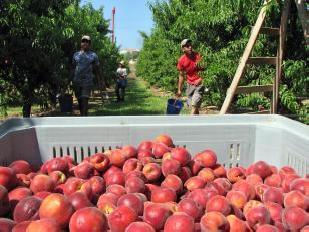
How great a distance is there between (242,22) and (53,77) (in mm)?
4407

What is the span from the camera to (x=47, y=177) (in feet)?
8.32

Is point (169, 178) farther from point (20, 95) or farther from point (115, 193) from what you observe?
point (20, 95)

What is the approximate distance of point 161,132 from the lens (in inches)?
117

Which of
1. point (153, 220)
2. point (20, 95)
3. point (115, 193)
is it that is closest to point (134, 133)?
point (115, 193)

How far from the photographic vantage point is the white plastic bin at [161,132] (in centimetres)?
286

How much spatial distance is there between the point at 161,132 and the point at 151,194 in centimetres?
58

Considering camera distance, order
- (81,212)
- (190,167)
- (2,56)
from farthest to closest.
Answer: (2,56) → (190,167) → (81,212)

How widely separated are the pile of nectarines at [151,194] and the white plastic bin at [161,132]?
3.3 inches

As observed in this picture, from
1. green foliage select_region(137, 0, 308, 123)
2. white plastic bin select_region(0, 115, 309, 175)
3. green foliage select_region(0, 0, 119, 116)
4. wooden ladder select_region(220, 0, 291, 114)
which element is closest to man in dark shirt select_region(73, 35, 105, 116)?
green foliage select_region(0, 0, 119, 116)

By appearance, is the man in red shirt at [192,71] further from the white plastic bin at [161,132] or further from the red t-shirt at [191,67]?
the white plastic bin at [161,132]

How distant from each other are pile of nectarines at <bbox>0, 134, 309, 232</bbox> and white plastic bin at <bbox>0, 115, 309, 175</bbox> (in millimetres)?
83

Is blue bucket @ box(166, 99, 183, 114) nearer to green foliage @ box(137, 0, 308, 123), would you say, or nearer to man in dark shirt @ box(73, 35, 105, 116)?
green foliage @ box(137, 0, 308, 123)

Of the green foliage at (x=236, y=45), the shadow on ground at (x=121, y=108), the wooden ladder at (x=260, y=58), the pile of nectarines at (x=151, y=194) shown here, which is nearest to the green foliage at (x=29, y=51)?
the shadow on ground at (x=121, y=108)

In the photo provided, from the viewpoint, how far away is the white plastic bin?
9.39 ft
